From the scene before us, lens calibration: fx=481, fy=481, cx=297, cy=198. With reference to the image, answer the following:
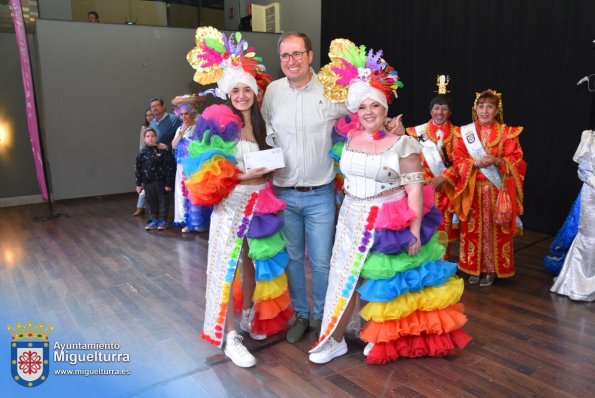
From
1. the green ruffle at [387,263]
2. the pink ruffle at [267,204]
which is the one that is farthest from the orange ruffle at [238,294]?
the green ruffle at [387,263]

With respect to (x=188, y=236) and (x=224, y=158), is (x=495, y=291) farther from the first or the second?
(x=188, y=236)

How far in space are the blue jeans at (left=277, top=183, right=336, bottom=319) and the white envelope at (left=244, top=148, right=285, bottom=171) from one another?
22 cm

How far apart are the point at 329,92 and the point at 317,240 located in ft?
2.64

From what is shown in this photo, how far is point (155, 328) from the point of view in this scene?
10.2 ft

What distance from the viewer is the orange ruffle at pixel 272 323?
2871mm

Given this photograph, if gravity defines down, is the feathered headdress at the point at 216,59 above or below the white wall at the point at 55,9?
below

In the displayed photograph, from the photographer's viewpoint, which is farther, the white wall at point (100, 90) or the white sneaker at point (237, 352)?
the white wall at point (100, 90)

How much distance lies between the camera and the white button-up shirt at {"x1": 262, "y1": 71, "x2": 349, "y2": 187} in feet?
8.36

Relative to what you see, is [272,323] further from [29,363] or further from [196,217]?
[196,217]

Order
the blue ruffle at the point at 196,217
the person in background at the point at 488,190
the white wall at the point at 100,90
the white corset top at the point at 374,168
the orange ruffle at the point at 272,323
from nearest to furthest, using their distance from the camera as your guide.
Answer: the white corset top at the point at 374,168 < the orange ruffle at the point at 272,323 < the person in background at the point at 488,190 < the blue ruffle at the point at 196,217 < the white wall at the point at 100,90

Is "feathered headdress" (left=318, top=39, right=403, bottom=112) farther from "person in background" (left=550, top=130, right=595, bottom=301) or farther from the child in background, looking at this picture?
the child in background

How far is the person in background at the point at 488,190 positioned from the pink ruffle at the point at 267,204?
178cm

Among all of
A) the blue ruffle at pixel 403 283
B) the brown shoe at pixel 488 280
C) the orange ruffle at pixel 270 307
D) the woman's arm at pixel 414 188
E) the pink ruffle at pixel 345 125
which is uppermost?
the pink ruffle at pixel 345 125

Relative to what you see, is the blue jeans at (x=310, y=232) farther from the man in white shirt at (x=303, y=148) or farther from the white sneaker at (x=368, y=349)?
the white sneaker at (x=368, y=349)
